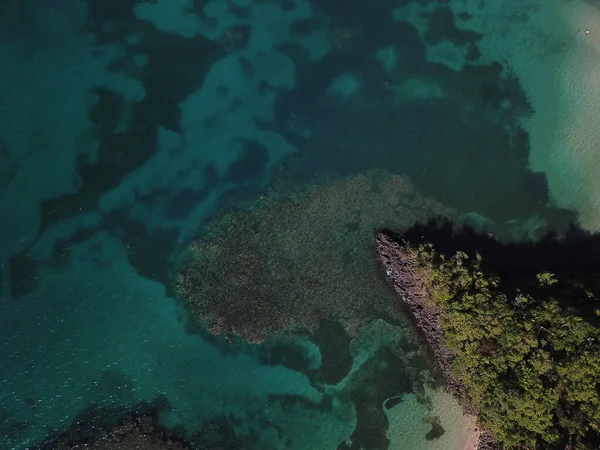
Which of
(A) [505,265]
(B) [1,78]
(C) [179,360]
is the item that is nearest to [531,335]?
(A) [505,265]

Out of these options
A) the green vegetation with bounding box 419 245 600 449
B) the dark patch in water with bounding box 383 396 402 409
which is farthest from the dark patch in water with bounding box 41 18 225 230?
the dark patch in water with bounding box 383 396 402 409

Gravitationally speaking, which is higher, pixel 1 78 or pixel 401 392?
pixel 1 78

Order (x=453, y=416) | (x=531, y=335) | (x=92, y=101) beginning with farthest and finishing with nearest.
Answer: (x=92, y=101)
(x=453, y=416)
(x=531, y=335)

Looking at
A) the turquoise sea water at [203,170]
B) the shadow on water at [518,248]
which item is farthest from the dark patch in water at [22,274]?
the shadow on water at [518,248]

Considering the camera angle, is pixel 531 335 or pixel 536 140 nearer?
pixel 531 335

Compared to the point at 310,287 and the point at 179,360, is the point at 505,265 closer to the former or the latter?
the point at 310,287

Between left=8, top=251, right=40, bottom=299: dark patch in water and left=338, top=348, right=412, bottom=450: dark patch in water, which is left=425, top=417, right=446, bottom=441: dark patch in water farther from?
left=8, top=251, right=40, bottom=299: dark patch in water

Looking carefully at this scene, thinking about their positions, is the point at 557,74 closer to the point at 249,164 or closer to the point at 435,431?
the point at 249,164

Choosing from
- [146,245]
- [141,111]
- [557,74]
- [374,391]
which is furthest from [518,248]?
[141,111]
